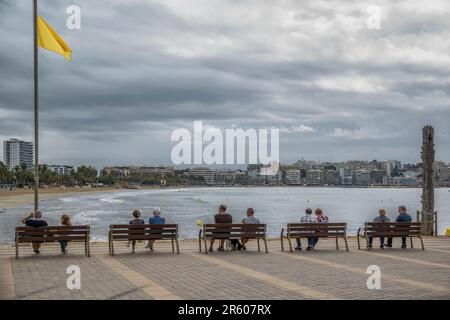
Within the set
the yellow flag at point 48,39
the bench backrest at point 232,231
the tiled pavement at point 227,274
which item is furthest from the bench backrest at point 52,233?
the yellow flag at point 48,39

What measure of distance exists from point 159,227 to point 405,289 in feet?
22.5

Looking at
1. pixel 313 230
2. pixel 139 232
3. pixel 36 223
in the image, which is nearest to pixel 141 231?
pixel 139 232

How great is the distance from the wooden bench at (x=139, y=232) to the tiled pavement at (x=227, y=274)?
40cm

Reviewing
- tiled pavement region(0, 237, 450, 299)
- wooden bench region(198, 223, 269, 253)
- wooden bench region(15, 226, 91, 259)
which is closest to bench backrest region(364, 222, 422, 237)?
tiled pavement region(0, 237, 450, 299)

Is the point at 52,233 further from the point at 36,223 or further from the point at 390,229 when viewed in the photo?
the point at 390,229

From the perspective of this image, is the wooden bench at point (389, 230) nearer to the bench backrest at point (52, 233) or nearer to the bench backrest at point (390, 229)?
the bench backrest at point (390, 229)

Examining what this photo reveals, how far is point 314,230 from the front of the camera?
15695mm

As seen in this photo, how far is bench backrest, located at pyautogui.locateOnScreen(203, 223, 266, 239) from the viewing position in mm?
15016

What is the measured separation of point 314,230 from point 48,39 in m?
8.80

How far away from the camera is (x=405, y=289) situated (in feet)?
31.0

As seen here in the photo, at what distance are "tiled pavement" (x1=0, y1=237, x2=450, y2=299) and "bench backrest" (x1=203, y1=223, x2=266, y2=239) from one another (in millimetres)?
526
